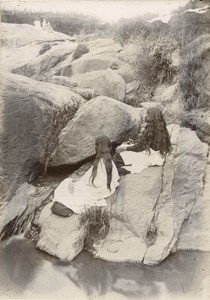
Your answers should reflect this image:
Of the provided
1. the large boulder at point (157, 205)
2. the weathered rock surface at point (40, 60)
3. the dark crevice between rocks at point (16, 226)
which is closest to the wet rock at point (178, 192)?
the large boulder at point (157, 205)

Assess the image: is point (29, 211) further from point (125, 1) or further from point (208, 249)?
point (125, 1)

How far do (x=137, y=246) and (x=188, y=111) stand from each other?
4.18ft

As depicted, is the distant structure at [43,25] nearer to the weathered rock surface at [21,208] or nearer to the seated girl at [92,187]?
the seated girl at [92,187]

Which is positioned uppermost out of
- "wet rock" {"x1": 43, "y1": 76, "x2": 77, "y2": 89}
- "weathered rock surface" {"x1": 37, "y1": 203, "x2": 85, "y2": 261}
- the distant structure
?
the distant structure

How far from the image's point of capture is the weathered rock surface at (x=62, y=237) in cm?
307

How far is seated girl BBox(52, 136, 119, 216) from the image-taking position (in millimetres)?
3131

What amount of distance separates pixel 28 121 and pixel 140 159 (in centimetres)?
104

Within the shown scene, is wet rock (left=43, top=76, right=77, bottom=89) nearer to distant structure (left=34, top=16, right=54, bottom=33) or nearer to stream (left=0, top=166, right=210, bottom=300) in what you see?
distant structure (left=34, top=16, right=54, bottom=33)

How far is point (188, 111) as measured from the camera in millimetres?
3312

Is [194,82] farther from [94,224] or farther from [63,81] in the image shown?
[94,224]

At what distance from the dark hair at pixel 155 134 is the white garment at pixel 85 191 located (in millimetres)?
389

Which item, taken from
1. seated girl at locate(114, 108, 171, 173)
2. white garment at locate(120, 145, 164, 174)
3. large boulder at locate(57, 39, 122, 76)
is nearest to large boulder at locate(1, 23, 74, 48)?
large boulder at locate(57, 39, 122, 76)

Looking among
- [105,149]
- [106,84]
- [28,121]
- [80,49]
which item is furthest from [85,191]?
[80,49]

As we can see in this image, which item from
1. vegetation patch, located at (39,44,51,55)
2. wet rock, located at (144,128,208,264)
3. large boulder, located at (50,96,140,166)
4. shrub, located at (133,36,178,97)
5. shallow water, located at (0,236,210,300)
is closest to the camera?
shallow water, located at (0,236,210,300)
